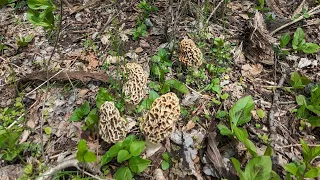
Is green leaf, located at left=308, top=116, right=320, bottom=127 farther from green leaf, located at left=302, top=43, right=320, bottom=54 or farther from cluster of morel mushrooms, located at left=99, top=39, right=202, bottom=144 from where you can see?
cluster of morel mushrooms, located at left=99, top=39, right=202, bottom=144

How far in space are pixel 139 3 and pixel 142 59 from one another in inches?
47.7

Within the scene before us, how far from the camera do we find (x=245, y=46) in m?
4.21

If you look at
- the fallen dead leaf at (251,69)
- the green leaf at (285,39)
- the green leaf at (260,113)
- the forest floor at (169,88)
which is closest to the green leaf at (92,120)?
the forest floor at (169,88)

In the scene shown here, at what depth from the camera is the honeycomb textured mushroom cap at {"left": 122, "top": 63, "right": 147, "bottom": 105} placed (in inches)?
126

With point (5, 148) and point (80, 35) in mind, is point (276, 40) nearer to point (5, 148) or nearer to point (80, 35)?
point (80, 35)

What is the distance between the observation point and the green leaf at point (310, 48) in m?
3.94

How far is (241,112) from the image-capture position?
3.17 meters

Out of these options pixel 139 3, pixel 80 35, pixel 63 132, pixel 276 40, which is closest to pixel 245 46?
pixel 276 40

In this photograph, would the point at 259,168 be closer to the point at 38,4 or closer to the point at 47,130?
the point at 47,130

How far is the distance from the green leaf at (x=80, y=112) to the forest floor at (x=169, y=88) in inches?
0.4

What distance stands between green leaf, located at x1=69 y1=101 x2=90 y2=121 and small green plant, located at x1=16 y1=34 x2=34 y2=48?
62.3 inches

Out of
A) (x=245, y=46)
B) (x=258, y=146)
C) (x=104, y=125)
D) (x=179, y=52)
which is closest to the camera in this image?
(x=104, y=125)

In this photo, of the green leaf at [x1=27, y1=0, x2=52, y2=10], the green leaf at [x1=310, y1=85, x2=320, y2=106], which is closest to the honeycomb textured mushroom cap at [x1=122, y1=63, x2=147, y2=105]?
the green leaf at [x1=27, y1=0, x2=52, y2=10]

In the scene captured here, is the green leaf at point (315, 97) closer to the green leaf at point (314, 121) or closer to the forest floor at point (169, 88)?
the forest floor at point (169, 88)
